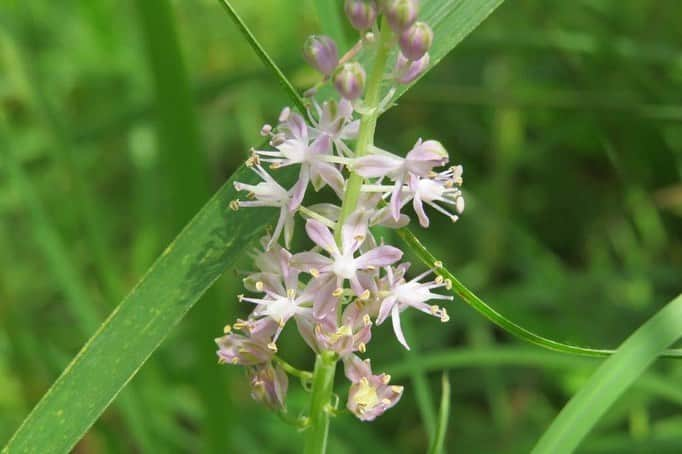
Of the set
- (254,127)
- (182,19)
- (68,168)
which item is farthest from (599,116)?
(182,19)

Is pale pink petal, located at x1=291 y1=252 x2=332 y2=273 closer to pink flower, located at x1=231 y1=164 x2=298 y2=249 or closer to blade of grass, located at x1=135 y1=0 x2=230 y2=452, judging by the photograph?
pink flower, located at x1=231 y1=164 x2=298 y2=249

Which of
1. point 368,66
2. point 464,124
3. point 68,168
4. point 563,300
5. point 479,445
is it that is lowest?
point 479,445

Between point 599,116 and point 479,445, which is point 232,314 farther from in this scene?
point 599,116

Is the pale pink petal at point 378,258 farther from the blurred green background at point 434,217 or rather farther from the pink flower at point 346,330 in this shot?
the blurred green background at point 434,217

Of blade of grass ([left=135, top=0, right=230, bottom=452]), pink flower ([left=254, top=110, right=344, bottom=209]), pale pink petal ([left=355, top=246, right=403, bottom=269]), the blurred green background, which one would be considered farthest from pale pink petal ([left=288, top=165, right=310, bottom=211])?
the blurred green background

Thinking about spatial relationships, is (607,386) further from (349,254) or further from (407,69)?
(407,69)

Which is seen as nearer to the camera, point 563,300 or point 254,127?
point 563,300
